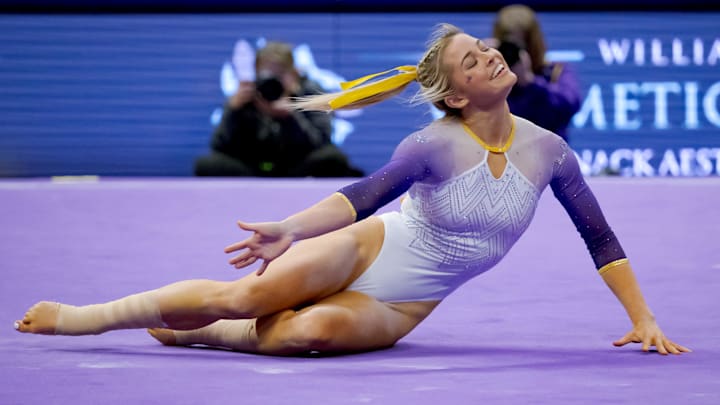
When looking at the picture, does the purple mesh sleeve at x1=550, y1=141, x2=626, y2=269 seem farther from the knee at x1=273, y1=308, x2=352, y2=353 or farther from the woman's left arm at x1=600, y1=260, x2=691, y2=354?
the knee at x1=273, y1=308, x2=352, y2=353

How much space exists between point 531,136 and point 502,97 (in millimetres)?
139

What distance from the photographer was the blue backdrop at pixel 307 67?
700 cm

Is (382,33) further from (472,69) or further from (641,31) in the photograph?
(472,69)

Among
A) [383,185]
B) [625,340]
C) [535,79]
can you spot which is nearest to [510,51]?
[535,79]

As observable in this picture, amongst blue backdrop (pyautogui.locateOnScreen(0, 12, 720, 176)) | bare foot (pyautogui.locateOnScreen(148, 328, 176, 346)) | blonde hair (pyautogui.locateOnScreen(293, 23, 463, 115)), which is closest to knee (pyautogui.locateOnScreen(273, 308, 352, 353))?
bare foot (pyautogui.locateOnScreen(148, 328, 176, 346))

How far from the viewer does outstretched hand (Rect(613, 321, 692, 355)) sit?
302 centimetres

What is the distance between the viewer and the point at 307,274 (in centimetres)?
304

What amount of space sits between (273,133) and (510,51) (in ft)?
5.04

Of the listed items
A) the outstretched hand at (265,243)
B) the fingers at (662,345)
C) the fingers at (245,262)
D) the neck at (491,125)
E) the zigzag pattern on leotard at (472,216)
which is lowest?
the fingers at (662,345)

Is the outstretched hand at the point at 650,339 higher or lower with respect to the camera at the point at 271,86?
lower

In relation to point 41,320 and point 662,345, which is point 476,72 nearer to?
point 662,345

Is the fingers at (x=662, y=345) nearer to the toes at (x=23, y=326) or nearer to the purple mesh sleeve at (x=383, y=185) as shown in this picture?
the purple mesh sleeve at (x=383, y=185)

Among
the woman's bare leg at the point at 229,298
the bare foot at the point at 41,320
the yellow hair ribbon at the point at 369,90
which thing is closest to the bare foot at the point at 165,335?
the woman's bare leg at the point at 229,298

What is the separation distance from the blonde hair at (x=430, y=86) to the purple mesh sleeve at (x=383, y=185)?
0.23 metres
